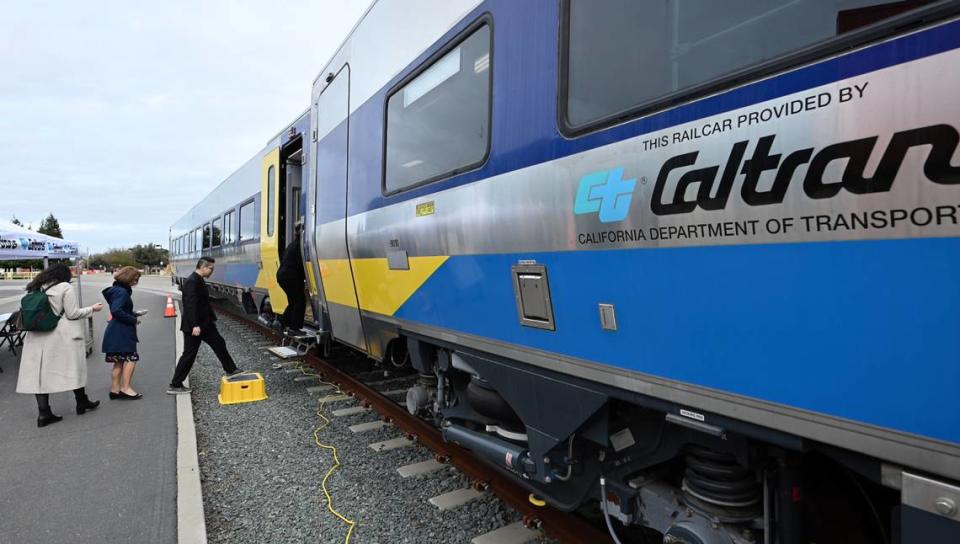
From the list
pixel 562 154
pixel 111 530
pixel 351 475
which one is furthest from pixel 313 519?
pixel 562 154

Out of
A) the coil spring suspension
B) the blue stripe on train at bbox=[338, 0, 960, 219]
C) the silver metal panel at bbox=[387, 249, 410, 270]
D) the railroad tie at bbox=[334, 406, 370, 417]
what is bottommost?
the railroad tie at bbox=[334, 406, 370, 417]

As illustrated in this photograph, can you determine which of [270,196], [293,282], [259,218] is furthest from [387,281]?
[259,218]

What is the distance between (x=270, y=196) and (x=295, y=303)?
249 centimetres

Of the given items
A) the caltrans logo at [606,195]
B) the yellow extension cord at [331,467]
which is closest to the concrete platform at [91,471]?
the yellow extension cord at [331,467]

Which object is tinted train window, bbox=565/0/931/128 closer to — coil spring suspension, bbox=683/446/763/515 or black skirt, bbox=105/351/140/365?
coil spring suspension, bbox=683/446/763/515

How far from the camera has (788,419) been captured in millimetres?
1545

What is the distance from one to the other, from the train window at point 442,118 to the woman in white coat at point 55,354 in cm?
418

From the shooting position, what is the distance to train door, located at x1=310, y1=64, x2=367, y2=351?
492 centimetres

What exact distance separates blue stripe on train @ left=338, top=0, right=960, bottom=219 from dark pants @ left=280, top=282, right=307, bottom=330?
354cm

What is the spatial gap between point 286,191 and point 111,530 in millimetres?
5738

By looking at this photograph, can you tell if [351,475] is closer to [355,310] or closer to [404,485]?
[404,485]

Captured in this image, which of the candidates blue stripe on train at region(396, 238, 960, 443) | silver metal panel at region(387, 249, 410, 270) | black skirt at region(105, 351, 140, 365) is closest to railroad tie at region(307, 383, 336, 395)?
black skirt at region(105, 351, 140, 365)

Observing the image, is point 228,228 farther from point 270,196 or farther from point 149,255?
point 149,255

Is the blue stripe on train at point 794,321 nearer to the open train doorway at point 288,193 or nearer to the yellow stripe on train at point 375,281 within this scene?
the yellow stripe on train at point 375,281
